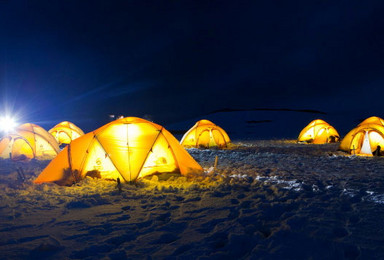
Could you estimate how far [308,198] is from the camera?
6.39 m

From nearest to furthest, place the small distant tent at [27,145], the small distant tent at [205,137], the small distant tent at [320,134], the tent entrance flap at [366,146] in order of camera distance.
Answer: the small distant tent at [27,145], the tent entrance flap at [366,146], the small distant tent at [205,137], the small distant tent at [320,134]

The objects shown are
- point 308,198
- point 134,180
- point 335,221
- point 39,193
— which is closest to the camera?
point 335,221

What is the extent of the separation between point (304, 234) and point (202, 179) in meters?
4.68

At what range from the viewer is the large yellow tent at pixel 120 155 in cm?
835

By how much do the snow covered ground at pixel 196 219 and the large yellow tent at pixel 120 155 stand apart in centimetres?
58

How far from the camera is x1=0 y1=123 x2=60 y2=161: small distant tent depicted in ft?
49.8

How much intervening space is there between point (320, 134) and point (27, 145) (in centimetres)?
2583

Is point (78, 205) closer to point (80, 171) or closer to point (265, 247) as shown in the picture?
point (80, 171)

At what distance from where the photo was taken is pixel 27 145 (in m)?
15.7

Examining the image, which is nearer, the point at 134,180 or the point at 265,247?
the point at 265,247

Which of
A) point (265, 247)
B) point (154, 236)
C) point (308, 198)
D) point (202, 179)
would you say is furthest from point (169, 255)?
point (202, 179)

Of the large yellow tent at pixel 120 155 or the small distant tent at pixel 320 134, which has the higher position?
the small distant tent at pixel 320 134

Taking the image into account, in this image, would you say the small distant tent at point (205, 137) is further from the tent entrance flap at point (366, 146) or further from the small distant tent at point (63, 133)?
the small distant tent at point (63, 133)

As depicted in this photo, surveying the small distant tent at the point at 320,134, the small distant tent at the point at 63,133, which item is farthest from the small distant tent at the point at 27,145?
the small distant tent at the point at 320,134
